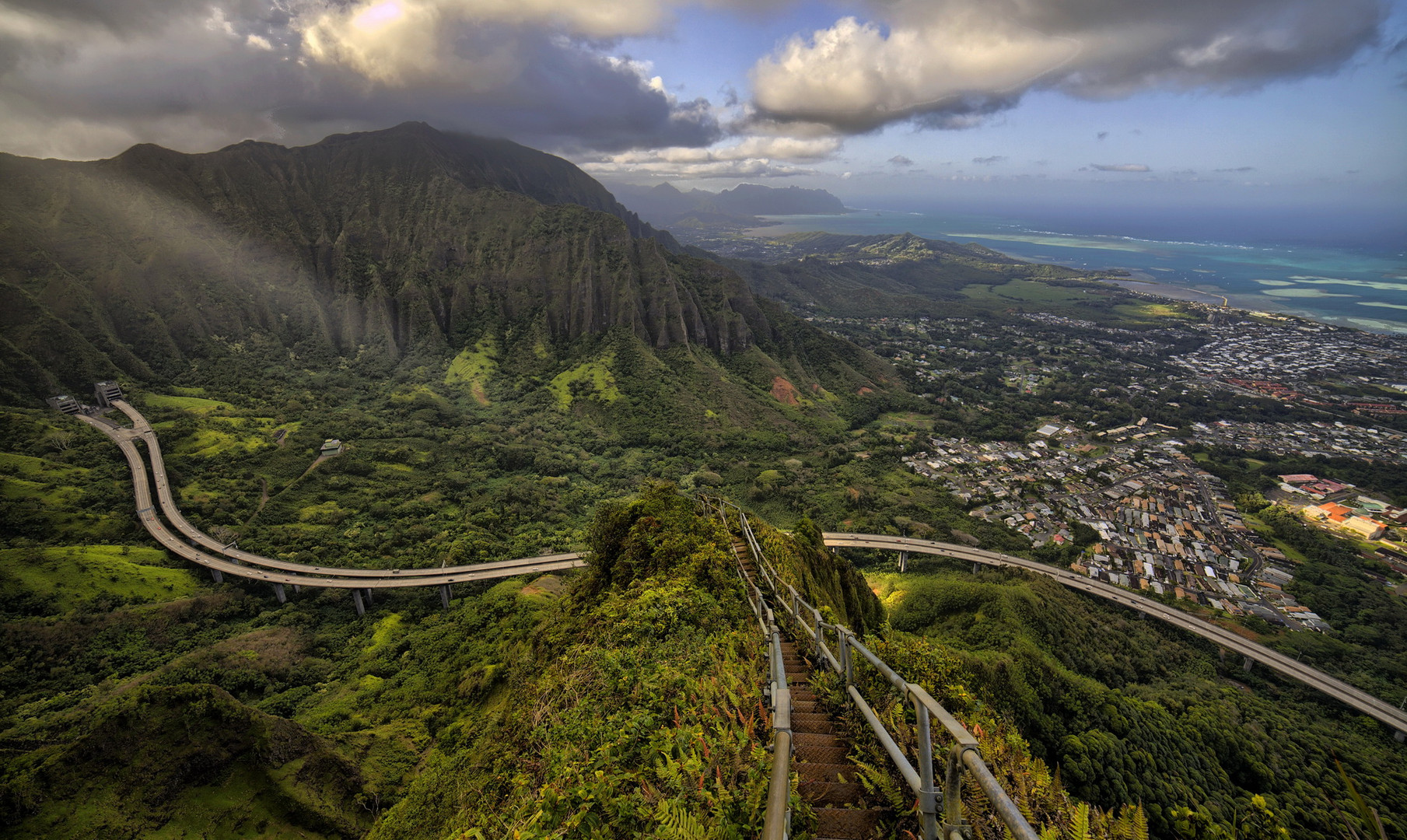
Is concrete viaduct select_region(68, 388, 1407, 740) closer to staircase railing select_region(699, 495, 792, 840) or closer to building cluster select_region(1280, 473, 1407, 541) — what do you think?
staircase railing select_region(699, 495, 792, 840)

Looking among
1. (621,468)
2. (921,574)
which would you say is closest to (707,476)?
(621,468)

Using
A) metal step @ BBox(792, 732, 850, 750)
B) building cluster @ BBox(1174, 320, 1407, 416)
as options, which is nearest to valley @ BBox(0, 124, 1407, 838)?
metal step @ BBox(792, 732, 850, 750)

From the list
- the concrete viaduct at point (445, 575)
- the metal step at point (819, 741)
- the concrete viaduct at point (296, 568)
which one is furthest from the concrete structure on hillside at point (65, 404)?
the metal step at point (819, 741)

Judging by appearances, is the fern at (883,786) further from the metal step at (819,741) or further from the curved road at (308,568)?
the curved road at (308,568)

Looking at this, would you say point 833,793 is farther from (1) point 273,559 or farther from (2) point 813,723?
(1) point 273,559

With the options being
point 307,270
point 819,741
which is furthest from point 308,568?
point 307,270
